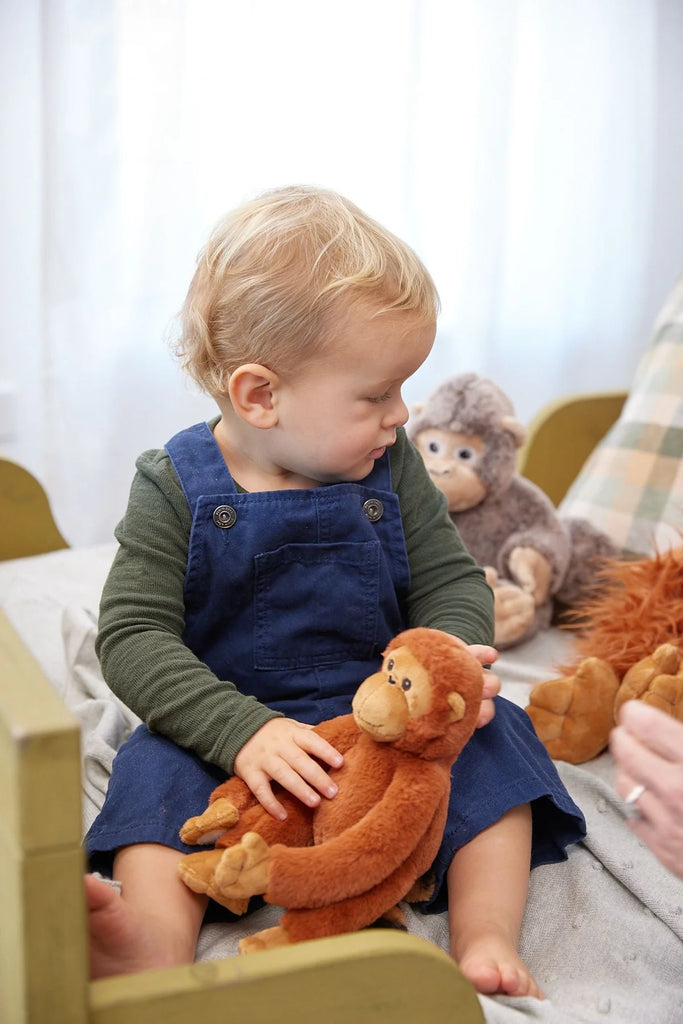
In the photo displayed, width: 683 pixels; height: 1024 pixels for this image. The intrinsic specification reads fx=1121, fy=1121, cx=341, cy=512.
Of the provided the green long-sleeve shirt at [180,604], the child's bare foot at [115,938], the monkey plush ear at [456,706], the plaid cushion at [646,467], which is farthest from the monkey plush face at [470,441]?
the child's bare foot at [115,938]

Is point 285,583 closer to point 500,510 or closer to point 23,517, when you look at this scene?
point 500,510

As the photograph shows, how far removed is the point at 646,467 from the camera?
152 cm

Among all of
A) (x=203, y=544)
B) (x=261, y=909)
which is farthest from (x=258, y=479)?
(x=261, y=909)

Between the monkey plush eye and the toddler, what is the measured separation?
37 centimetres

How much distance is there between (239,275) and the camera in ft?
3.05

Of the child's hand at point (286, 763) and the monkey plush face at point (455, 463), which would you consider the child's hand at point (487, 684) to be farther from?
the monkey plush face at point (455, 463)

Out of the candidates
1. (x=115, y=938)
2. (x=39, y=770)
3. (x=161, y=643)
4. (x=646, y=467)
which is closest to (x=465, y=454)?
(x=646, y=467)

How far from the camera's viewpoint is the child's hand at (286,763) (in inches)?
32.2

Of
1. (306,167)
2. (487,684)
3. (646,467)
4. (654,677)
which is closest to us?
(487,684)

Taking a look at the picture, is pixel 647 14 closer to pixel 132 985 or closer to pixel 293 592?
pixel 293 592

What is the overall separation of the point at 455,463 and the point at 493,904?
653 mm

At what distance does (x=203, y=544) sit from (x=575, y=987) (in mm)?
457

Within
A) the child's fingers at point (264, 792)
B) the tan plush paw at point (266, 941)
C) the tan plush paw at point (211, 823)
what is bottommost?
the tan plush paw at point (266, 941)

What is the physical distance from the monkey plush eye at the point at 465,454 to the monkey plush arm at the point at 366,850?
675 mm
